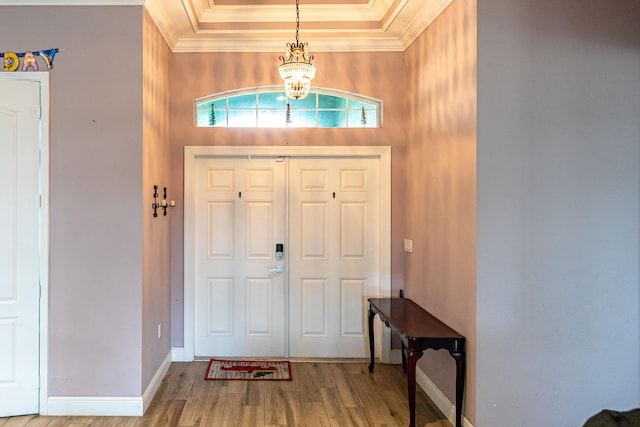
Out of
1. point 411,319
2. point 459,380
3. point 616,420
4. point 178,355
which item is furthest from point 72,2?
point 616,420

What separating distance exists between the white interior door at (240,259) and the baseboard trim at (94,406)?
1075 mm

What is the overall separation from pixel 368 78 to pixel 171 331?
3.10m

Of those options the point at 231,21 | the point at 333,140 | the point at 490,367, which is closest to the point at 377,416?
the point at 490,367

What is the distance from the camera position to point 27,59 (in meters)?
2.98

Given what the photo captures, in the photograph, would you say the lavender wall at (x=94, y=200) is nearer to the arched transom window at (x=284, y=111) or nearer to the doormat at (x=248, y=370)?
the doormat at (x=248, y=370)

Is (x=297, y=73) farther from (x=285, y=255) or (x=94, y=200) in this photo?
(x=285, y=255)

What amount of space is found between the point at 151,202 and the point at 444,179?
2.29 m

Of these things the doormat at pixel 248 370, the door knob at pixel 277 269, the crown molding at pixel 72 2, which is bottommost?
the doormat at pixel 248 370

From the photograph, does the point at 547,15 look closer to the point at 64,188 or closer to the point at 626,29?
the point at 626,29

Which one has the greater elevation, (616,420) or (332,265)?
(332,265)

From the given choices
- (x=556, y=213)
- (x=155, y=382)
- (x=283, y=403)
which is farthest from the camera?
(x=155, y=382)

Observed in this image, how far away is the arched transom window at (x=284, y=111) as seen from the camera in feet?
13.4

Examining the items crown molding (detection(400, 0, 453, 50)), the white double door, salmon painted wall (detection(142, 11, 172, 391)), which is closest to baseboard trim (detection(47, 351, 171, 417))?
salmon painted wall (detection(142, 11, 172, 391))

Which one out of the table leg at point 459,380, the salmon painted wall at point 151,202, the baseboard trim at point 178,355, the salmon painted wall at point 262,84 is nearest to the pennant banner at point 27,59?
the salmon painted wall at point 151,202
